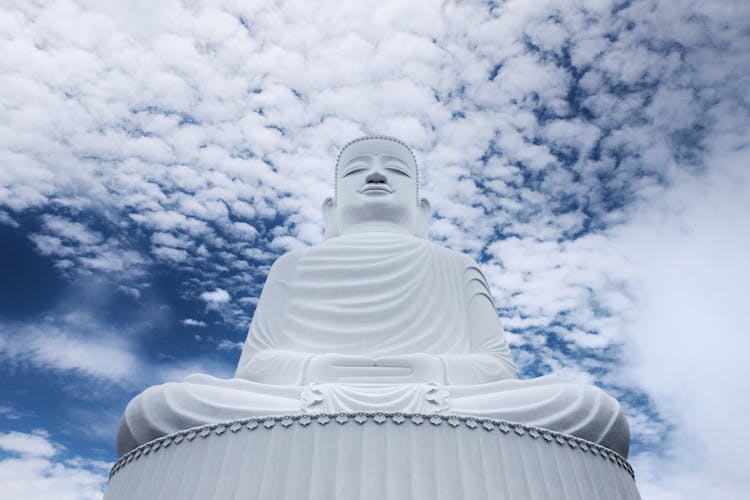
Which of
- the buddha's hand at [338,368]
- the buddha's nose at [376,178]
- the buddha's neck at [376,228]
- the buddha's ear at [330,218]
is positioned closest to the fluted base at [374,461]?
the buddha's hand at [338,368]

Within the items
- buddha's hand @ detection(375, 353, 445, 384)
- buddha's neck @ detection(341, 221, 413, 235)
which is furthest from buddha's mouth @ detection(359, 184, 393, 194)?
buddha's hand @ detection(375, 353, 445, 384)

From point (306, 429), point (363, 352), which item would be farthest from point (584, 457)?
point (363, 352)

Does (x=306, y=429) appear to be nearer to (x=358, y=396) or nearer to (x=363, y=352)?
(x=358, y=396)

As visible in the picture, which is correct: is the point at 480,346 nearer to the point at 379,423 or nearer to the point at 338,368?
the point at 338,368

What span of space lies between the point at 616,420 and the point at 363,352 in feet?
6.36

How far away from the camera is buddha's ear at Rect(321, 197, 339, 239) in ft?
23.1

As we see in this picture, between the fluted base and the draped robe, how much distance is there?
162 millimetres

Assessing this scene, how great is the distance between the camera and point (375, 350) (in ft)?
16.2

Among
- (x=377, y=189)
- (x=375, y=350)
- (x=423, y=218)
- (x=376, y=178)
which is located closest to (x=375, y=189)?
(x=377, y=189)

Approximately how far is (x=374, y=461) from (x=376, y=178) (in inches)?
155

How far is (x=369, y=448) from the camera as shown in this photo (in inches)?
123

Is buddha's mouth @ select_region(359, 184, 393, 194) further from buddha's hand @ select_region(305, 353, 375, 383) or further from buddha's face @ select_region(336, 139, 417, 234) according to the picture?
buddha's hand @ select_region(305, 353, 375, 383)

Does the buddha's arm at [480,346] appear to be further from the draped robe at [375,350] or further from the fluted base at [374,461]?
the fluted base at [374,461]

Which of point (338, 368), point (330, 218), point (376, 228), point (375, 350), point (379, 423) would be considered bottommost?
point (379, 423)
